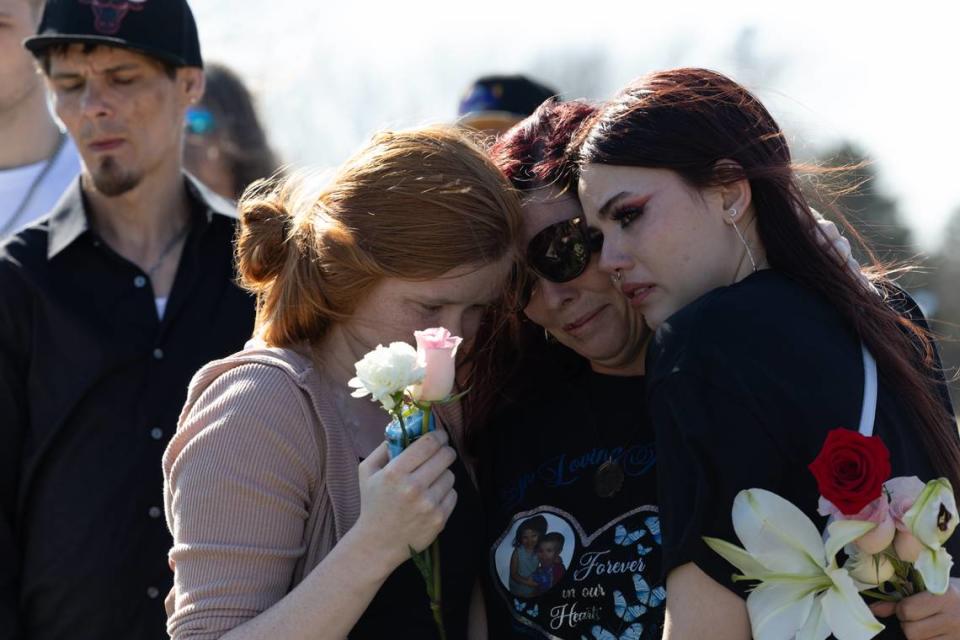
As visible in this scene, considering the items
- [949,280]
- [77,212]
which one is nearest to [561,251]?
[77,212]

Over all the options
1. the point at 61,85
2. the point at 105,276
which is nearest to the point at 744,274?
the point at 105,276

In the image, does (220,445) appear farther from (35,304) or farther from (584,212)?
(35,304)

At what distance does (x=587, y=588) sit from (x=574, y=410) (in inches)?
18.3

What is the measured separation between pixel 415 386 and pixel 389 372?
97 millimetres

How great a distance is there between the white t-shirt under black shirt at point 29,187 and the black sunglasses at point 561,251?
225 centimetres

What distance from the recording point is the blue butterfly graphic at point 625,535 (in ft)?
7.98

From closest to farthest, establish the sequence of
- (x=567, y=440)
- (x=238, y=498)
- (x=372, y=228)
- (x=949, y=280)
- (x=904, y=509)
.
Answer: (x=904, y=509) < (x=238, y=498) < (x=372, y=228) < (x=567, y=440) < (x=949, y=280)

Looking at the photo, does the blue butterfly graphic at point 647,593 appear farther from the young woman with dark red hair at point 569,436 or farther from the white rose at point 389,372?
the white rose at point 389,372

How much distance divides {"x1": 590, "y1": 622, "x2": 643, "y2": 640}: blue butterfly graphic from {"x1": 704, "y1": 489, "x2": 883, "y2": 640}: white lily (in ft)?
1.58

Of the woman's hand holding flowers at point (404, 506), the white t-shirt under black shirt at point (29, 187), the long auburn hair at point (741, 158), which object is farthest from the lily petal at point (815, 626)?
the white t-shirt under black shirt at point (29, 187)

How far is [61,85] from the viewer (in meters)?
3.71

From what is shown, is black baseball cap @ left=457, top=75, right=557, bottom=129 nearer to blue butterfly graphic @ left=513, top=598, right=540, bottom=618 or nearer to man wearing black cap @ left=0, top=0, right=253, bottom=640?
man wearing black cap @ left=0, top=0, right=253, bottom=640

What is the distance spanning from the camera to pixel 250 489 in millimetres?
2232

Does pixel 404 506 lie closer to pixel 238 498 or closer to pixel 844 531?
pixel 238 498
